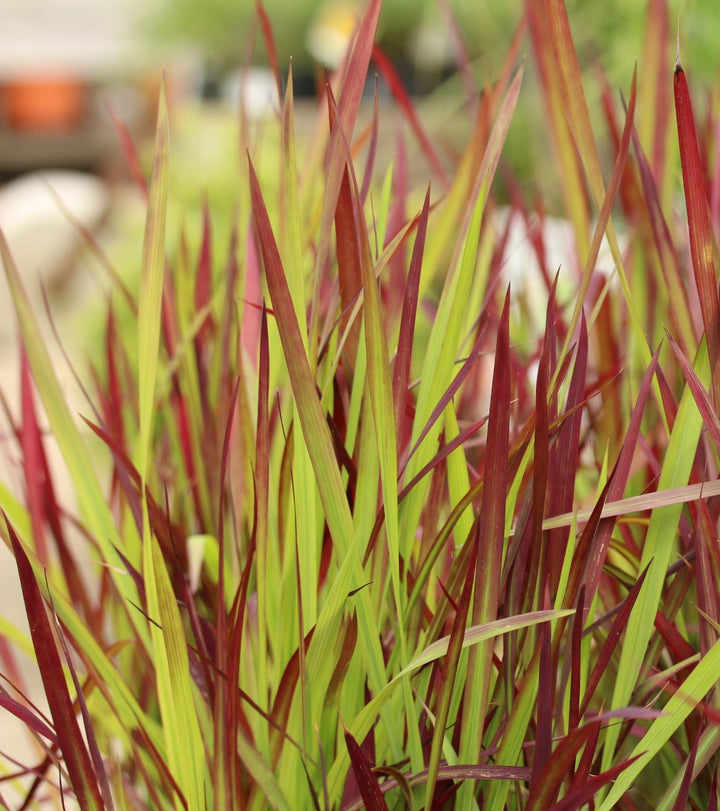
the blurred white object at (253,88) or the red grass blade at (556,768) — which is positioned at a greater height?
the blurred white object at (253,88)

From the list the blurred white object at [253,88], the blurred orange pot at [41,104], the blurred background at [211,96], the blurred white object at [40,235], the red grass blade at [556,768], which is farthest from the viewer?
the blurred orange pot at [41,104]

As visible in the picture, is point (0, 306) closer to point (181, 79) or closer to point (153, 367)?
point (153, 367)

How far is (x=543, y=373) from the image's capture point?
0.60 ft

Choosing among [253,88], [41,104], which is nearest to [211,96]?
[253,88]

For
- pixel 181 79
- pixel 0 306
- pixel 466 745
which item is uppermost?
pixel 181 79

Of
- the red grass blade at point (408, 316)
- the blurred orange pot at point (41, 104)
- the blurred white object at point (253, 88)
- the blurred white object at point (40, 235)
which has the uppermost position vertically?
the blurred orange pot at point (41, 104)

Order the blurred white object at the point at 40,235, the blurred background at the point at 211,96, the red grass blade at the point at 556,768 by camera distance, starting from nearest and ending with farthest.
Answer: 1. the red grass blade at the point at 556,768
2. the blurred background at the point at 211,96
3. the blurred white object at the point at 40,235

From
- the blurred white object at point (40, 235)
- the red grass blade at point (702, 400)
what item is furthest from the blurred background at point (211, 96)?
the red grass blade at point (702, 400)

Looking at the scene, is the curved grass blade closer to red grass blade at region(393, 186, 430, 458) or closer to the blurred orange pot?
red grass blade at region(393, 186, 430, 458)

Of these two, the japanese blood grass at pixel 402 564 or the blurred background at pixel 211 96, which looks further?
the blurred background at pixel 211 96

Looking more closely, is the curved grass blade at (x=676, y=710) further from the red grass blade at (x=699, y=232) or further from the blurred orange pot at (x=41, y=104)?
the blurred orange pot at (x=41, y=104)

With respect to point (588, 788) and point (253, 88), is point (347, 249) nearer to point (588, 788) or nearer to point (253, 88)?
point (588, 788)

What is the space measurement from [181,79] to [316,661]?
153 inches

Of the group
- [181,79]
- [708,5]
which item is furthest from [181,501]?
[181,79]
